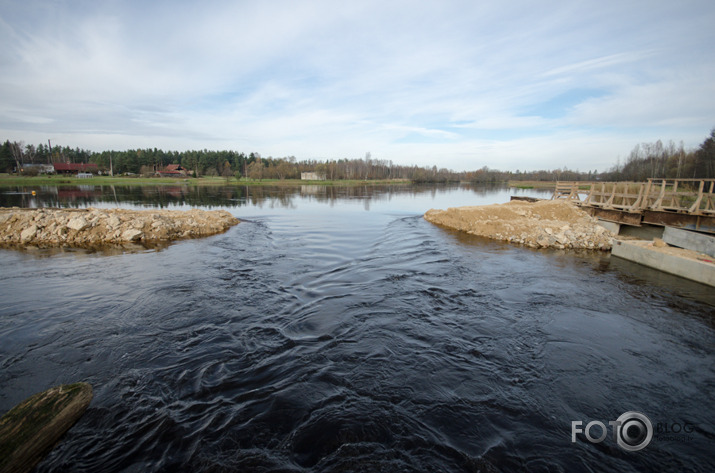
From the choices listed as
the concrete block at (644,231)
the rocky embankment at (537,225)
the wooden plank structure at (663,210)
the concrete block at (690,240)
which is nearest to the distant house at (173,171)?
the rocky embankment at (537,225)

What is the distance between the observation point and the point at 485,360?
19.5ft

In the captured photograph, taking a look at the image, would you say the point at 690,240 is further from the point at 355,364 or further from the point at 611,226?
the point at 355,364

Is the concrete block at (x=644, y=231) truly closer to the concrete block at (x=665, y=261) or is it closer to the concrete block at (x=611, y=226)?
the concrete block at (x=611, y=226)

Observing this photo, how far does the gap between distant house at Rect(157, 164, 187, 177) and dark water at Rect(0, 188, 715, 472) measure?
324 feet

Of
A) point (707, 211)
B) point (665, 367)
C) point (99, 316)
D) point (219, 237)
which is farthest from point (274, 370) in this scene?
point (707, 211)

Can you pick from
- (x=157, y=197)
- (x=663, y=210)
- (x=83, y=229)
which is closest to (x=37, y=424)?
(x=83, y=229)

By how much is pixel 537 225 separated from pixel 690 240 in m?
6.33

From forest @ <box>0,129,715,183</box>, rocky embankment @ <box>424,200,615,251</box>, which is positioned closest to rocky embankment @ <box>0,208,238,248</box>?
rocky embankment @ <box>424,200,615,251</box>

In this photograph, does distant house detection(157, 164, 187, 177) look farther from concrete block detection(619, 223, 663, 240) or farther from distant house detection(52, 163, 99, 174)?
concrete block detection(619, 223, 663, 240)

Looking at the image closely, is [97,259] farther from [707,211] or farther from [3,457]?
[707,211]

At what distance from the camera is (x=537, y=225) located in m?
18.3

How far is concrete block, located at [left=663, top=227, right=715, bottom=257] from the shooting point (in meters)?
12.1

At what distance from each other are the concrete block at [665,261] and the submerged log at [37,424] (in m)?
17.4

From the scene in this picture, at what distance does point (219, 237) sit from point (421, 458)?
53.6ft
